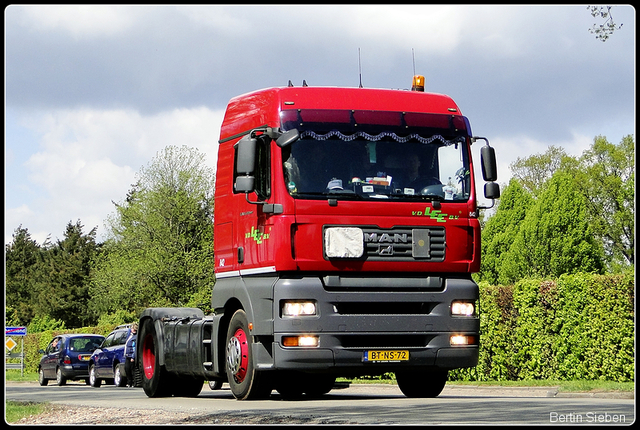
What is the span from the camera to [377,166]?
1262 centimetres

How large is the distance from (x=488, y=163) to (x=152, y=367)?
699 centimetres

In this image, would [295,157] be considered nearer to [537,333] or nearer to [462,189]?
[462,189]

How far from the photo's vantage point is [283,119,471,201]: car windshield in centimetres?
1238

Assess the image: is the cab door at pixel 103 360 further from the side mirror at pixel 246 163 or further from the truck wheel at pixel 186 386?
the side mirror at pixel 246 163

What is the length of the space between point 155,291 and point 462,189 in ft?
148

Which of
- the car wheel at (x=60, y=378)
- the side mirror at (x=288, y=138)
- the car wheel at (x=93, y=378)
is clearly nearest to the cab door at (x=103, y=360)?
the car wheel at (x=93, y=378)

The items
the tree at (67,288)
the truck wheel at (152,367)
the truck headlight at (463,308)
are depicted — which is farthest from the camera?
the tree at (67,288)

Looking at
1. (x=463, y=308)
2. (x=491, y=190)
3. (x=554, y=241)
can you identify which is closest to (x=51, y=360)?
(x=463, y=308)

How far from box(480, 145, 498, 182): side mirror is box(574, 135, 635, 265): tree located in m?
49.5

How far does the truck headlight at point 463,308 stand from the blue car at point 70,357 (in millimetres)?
20603

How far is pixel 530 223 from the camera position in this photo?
48.3 metres

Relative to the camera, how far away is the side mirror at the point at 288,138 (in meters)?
12.4

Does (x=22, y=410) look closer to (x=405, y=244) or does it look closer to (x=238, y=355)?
(x=238, y=355)

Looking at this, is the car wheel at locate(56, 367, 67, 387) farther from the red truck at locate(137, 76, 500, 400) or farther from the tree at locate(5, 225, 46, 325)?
the tree at locate(5, 225, 46, 325)
